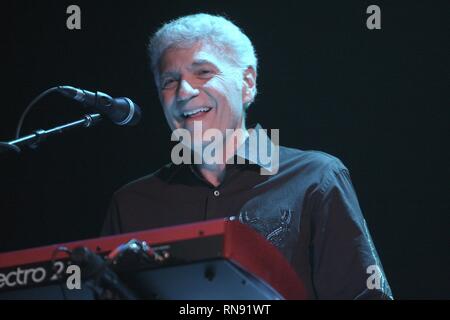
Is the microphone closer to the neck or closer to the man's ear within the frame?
the neck

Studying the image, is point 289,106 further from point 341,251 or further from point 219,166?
point 341,251

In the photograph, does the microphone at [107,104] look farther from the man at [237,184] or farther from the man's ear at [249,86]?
the man's ear at [249,86]

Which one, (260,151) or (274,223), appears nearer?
(274,223)

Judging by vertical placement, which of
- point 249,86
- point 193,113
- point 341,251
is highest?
point 249,86

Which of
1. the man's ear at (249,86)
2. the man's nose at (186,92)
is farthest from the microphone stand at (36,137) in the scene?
the man's ear at (249,86)

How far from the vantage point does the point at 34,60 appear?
311 centimetres

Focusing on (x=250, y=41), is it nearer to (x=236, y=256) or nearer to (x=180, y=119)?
(x=180, y=119)

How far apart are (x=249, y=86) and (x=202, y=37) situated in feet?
1.00

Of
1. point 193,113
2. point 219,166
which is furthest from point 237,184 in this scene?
point 193,113

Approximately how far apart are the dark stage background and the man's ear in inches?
6.5

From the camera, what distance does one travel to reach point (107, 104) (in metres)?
2.08

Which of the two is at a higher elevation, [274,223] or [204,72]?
[204,72]

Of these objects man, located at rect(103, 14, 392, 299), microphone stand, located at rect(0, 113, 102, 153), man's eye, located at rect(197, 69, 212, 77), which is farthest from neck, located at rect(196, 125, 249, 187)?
microphone stand, located at rect(0, 113, 102, 153)

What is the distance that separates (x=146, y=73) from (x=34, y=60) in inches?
21.4
